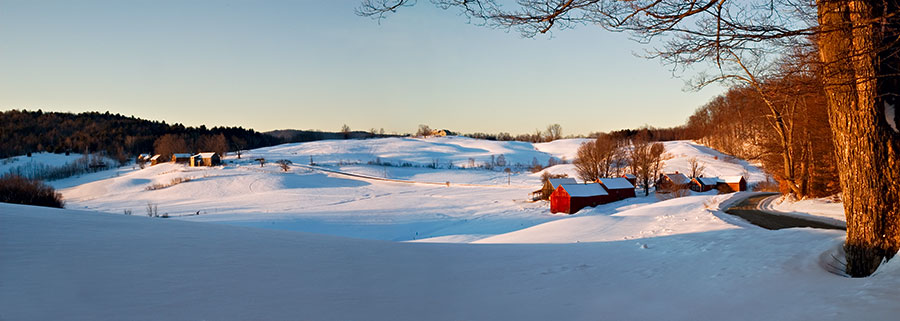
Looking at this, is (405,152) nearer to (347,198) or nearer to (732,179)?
(347,198)

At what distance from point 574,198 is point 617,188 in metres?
6.97

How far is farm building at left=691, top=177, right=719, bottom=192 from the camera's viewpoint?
51.8m

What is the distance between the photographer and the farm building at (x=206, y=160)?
289 feet

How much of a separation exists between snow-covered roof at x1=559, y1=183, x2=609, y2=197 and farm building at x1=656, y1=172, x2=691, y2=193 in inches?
319

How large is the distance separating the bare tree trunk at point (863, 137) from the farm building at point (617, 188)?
131ft

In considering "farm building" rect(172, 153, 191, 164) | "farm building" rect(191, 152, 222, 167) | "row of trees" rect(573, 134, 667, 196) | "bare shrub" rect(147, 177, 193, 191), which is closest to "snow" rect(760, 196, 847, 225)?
"row of trees" rect(573, 134, 667, 196)

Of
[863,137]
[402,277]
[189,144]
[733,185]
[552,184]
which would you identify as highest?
[189,144]

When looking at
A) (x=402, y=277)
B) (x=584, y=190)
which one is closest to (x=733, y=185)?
(x=584, y=190)

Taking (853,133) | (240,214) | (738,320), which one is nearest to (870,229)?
(853,133)

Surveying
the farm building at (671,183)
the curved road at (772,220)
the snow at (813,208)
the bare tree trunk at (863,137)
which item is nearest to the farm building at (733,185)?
the farm building at (671,183)

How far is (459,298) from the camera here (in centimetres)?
483

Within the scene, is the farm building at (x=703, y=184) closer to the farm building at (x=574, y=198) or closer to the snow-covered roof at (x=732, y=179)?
the snow-covered roof at (x=732, y=179)

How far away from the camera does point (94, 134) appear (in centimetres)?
13512

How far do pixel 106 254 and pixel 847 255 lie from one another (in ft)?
28.9
